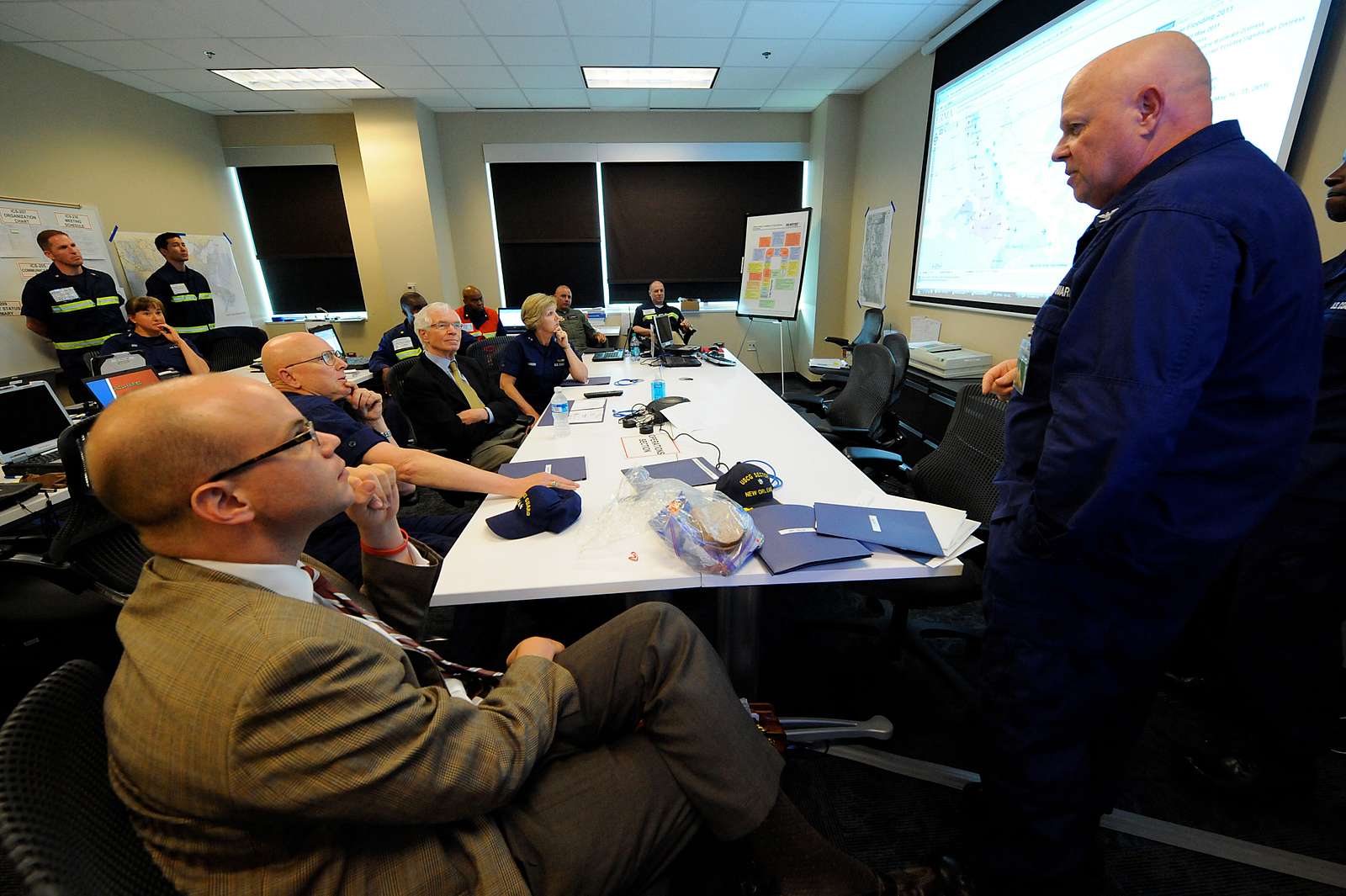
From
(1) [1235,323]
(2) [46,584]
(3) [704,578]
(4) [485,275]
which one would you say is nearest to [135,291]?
(4) [485,275]

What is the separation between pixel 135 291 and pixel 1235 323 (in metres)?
7.14

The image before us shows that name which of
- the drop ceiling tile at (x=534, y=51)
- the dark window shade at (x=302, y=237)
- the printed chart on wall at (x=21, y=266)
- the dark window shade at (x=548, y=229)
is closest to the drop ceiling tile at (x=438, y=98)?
the dark window shade at (x=548, y=229)

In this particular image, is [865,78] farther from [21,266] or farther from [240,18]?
[21,266]

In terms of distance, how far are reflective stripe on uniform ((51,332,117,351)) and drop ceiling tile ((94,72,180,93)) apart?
2.33m

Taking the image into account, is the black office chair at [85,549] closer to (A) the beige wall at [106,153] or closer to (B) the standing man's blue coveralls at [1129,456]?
(B) the standing man's blue coveralls at [1129,456]

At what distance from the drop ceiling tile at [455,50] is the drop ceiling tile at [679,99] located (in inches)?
67.0

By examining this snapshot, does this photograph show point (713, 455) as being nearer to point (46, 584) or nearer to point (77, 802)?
point (77, 802)

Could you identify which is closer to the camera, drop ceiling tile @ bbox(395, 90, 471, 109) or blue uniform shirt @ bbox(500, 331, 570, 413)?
blue uniform shirt @ bbox(500, 331, 570, 413)

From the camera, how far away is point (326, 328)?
454 cm

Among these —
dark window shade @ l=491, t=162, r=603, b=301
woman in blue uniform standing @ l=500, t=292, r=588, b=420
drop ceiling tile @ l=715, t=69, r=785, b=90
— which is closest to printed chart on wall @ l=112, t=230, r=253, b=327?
dark window shade @ l=491, t=162, r=603, b=301

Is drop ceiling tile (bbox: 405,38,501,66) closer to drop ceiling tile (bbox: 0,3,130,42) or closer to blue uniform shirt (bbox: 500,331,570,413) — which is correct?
drop ceiling tile (bbox: 0,3,130,42)

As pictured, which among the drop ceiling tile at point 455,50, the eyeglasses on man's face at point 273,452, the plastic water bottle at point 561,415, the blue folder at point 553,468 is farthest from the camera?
the drop ceiling tile at point 455,50

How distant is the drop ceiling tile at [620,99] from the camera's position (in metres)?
5.16

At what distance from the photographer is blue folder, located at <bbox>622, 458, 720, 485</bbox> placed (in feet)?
5.39
